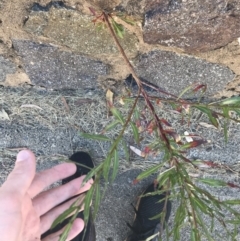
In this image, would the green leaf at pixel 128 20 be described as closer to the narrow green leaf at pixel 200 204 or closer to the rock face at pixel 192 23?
the rock face at pixel 192 23

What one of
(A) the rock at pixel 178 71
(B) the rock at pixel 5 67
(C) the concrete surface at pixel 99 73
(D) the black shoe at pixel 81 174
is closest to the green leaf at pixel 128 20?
(C) the concrete surface at pixel 99 73

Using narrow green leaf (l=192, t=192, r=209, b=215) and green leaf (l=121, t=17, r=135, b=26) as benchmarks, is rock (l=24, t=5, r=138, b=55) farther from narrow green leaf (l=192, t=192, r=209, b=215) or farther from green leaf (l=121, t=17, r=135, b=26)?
narrow green leaf (l=192, t=192, r=209, b=215)

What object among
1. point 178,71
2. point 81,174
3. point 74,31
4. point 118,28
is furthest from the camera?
point 81,174

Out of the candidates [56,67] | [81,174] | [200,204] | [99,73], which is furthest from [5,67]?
[200,204]

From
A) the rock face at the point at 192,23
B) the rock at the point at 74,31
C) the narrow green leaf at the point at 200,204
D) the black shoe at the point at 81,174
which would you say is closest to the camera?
the narrow green leaf at the point at 200,204

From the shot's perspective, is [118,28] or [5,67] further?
[5,67]

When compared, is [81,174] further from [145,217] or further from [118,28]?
[118,28]
